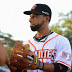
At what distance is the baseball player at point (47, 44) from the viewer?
141 inches

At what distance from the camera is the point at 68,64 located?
11.8 feet

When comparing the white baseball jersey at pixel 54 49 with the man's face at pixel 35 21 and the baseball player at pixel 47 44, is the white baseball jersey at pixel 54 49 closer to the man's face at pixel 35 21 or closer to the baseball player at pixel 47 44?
the baseball player at pixel 47 44

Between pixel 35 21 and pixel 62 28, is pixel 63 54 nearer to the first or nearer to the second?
pixel 35 21

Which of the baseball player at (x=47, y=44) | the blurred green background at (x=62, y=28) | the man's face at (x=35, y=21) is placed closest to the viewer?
the baseball player at (x=47, y=44)

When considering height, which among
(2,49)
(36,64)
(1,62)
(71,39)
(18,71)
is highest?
(2,49)

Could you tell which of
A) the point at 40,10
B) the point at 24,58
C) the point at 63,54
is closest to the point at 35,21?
the point at 40,10

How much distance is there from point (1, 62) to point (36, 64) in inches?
58.1

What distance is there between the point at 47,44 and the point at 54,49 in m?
0.27

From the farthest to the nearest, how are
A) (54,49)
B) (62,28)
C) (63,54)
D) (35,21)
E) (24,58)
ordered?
(62,28) → (35,21) → (54,49) → (63,54) → (24,58)

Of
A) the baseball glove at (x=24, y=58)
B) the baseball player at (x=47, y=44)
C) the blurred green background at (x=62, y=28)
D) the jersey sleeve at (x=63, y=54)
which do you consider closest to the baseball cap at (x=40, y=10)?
the baseball player at (x=47, y=44)

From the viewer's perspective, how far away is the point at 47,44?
13.2 feet

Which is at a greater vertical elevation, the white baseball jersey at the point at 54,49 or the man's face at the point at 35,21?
the man's face at the point at 35,21

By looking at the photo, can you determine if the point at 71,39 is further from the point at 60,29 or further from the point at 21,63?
the point at 21,63

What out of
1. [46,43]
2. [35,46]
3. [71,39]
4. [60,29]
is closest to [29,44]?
[35,46]
